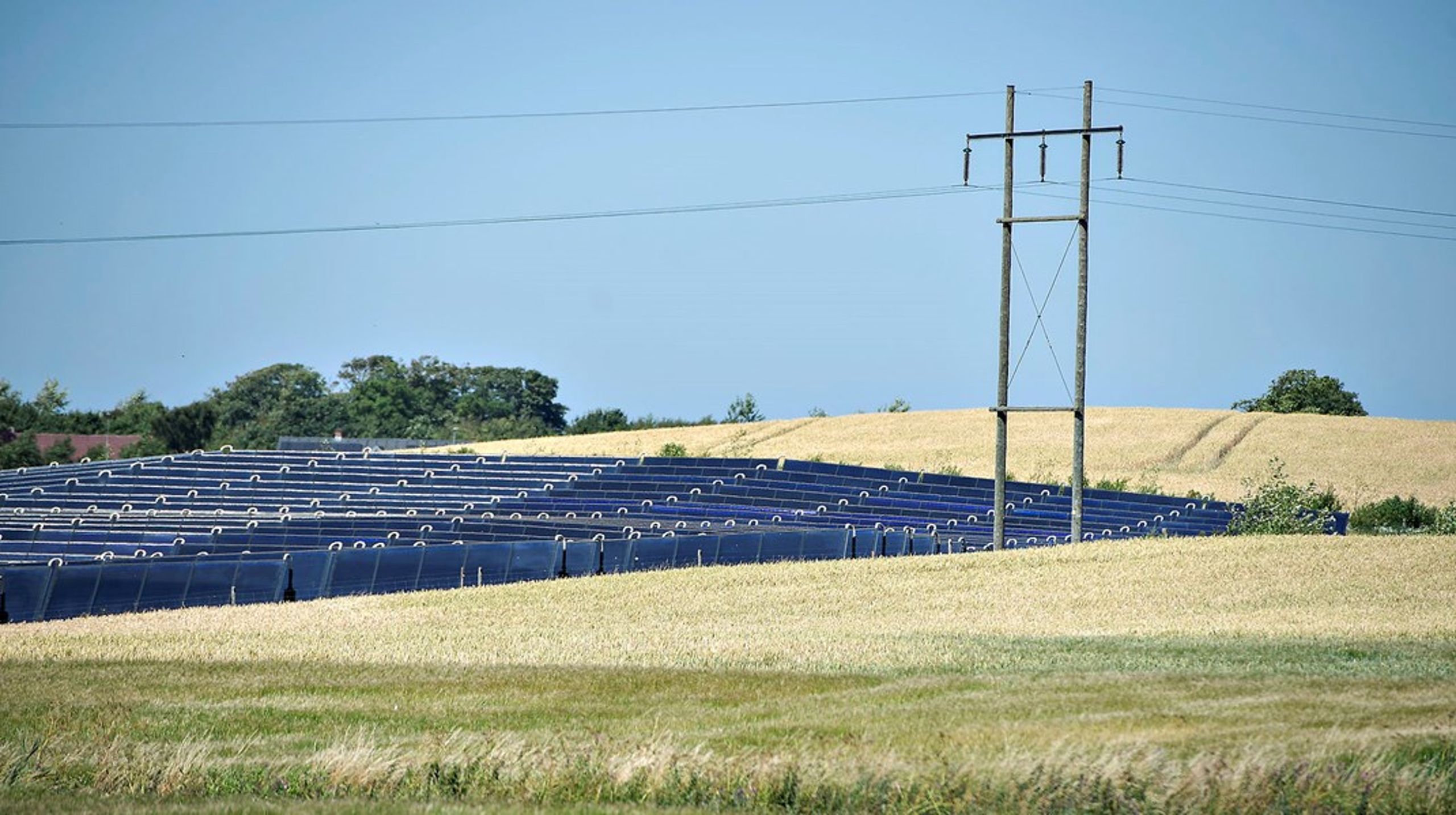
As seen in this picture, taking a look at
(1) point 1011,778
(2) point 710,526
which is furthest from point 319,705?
(2) point 710,526

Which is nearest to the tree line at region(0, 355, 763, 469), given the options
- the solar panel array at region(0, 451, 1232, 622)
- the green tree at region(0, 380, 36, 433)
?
the green tree at region(0, 380, 36, 433)

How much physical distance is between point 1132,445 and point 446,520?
39.3 m

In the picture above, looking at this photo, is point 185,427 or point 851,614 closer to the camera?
point 851,614

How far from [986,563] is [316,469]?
109 ft

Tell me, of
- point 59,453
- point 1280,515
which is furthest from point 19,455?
point 1280,515

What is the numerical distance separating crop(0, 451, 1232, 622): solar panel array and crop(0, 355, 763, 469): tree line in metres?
48.9

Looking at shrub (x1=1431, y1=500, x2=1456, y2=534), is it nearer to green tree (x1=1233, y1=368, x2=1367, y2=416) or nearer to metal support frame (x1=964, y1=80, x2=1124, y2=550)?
metal support frame (x1=964, y1=80, x2=1124, y2=550)

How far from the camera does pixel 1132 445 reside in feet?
250

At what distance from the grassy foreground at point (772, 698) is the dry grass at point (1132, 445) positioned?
36666 mm

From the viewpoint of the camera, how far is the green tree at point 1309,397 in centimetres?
12525

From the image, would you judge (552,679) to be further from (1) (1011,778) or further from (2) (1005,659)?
(1) (1011,778)

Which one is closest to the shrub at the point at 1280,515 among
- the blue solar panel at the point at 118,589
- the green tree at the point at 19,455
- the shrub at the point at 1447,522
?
the shrub at the point at 1447,522

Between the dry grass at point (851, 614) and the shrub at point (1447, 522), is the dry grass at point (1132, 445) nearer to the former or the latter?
the shrub at point (1447, 522)

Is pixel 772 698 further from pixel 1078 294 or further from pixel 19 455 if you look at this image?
pixel 19 455
